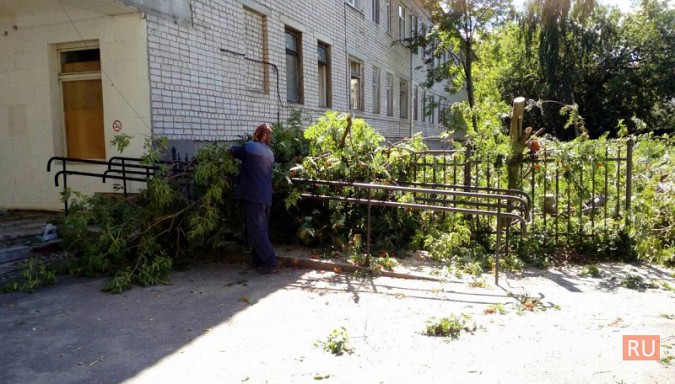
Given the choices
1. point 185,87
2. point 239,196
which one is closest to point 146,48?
point 185,87

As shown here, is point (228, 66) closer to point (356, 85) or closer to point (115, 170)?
point (115, 170)

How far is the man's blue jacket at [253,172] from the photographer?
582cm

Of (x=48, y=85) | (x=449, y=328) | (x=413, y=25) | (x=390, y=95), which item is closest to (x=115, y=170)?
(x=48, y=85)

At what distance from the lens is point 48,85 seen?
7996mm

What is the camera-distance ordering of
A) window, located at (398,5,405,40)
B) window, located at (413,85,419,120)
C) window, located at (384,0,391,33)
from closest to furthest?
window, located at (384,0,391,33), window, located at (398,5,405,40), window, located at (413,85,419,120)

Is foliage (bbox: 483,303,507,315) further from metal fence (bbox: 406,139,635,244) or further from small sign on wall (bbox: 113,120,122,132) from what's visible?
small sign on wall (bbox: 113,120,122,132)

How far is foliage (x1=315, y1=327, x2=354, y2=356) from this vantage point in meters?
3.81

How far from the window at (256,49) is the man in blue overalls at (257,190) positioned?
430 centimetres

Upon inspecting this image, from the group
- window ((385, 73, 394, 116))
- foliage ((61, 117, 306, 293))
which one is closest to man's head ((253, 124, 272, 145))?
foliage ((61, 117, 306, 293))

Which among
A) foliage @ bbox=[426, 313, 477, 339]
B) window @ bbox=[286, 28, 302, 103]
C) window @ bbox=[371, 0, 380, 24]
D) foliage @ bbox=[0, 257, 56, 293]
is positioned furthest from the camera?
window @ bbox=[371, 0, 380, 24]

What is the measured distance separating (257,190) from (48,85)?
14.9 feet

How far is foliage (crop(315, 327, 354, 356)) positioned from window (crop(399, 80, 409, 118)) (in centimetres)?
1832

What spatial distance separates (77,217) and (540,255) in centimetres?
573

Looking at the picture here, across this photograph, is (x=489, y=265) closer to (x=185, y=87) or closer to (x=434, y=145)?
(x=185, y=87)
